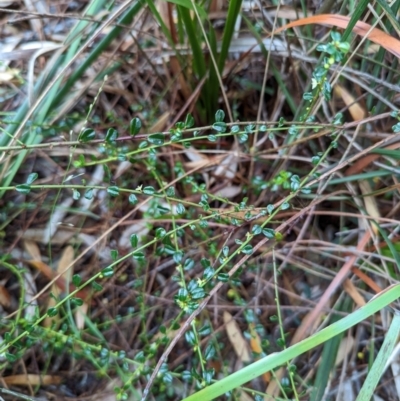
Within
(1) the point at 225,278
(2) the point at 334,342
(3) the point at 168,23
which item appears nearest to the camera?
(1) the point at 225,278

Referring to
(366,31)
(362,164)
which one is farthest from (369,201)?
(366,31)

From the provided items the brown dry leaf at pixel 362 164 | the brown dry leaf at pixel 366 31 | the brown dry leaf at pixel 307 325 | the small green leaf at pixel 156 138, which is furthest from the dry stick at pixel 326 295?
the small green leaf at pixel 156 138

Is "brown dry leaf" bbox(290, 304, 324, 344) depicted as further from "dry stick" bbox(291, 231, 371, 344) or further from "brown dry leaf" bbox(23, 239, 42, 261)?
"brown dry leaf" bbox(23, 239, 42, 261)

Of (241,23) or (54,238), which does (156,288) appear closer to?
(54,238)

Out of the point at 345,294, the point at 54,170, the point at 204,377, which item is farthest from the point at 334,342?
the point at 54,170

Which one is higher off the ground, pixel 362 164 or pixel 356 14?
pixel 356 14

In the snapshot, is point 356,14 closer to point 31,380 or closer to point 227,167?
point 227,167
